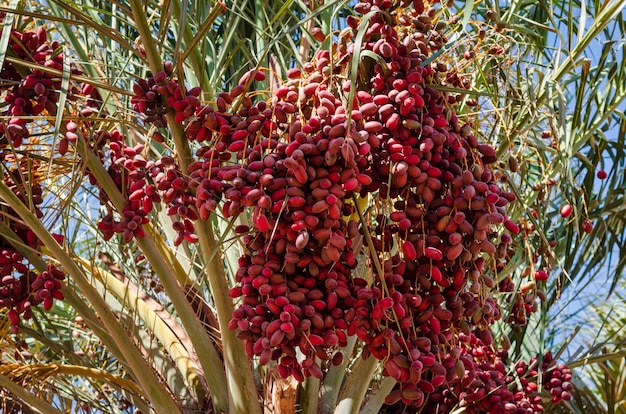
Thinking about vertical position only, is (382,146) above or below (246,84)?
below

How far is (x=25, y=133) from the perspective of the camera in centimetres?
188

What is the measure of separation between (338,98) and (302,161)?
274mm

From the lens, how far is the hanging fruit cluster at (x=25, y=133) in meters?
1.79

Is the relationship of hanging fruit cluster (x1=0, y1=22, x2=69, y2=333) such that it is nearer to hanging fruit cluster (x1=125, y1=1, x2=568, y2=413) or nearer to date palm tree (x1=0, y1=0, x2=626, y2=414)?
date palm tree (x1=0, y1=0, x2=626, y2=414)

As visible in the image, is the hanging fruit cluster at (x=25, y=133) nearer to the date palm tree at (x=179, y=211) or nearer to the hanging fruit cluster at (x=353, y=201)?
the date palm tree at (x=179, y=211)

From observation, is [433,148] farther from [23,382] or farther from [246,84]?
[23,382]

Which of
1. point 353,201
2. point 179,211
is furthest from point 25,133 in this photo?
point 353,201

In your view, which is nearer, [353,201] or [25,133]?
[353,201]

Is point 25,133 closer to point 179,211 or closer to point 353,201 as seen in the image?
point 179,211

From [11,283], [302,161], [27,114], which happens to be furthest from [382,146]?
[11,283]

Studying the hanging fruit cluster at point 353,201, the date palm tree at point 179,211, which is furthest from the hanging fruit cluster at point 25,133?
the hanging fruit cluster at point 353,201

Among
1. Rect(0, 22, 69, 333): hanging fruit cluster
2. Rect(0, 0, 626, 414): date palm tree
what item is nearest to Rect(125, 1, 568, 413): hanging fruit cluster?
Rect(0, 0, 626, 414): date palm tree

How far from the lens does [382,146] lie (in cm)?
164

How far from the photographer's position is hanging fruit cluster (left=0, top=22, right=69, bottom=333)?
5.88 feet
